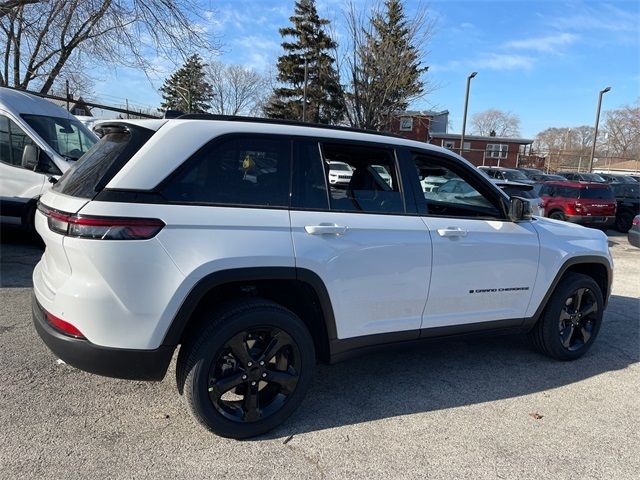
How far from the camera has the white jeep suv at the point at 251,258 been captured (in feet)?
8.49

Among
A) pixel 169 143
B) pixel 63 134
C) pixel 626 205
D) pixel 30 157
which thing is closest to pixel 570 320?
A: pixel 169 143

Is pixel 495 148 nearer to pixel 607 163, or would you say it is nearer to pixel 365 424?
pixel 607 163

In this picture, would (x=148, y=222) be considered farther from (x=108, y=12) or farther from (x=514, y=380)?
(x=108, y=12)

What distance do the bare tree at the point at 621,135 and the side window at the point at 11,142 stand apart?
96783mm

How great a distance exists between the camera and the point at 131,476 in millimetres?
2520

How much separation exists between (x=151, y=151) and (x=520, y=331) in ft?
10.4

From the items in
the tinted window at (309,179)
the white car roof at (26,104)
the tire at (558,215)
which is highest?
the white car roof at (26,104)

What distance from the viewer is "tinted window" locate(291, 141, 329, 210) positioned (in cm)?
305

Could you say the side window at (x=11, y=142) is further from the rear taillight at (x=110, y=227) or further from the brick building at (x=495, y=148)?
the brick building at (x=495, y=148)

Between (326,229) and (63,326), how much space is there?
156 centimetres

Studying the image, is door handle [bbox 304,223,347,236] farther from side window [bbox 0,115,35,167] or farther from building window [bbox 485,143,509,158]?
building window [bbox 485,143,509,158]

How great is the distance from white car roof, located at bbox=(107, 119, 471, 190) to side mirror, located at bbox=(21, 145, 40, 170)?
4800 millimetres

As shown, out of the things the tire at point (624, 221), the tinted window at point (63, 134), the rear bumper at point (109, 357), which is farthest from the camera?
the tire at point (624, 221)

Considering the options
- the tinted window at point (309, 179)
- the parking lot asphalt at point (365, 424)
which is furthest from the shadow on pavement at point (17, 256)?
the tinted window at point (309, 179)
